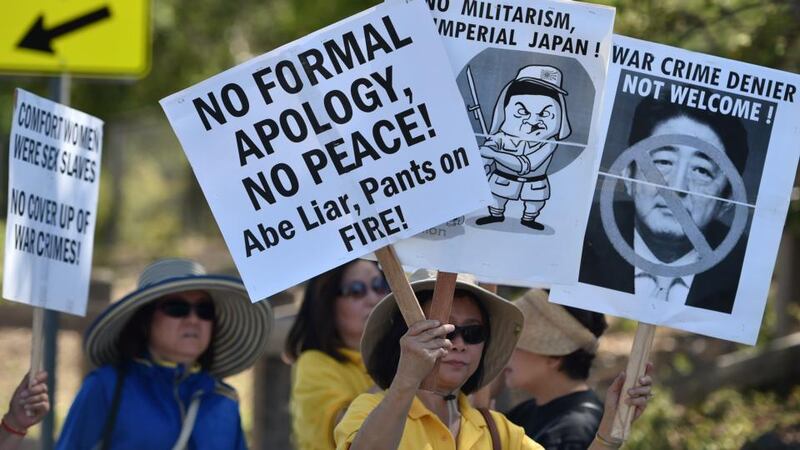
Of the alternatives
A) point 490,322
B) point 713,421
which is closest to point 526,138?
point 490,322

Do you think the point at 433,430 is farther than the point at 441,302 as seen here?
Yes

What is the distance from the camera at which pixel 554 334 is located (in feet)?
18.0

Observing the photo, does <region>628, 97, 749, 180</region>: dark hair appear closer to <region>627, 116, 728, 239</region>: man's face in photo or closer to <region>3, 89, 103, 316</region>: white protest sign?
<region>627, 116, 728, 239</region>: man's face in photo

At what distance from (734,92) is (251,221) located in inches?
60.0

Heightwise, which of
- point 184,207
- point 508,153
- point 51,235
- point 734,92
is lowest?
point 184,207

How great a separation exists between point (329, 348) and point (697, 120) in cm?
212

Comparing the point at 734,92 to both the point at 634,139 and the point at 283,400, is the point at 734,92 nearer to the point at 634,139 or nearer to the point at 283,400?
the point at 634,139

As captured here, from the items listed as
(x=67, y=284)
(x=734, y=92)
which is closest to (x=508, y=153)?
(x=734, y=92)

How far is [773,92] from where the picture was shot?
4.37 meters

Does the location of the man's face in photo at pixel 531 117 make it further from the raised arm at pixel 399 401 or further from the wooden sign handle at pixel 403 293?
the raised arm at pixel 399 401

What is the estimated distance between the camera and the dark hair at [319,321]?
235 inches

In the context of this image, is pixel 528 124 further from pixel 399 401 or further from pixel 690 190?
pixel 399 401

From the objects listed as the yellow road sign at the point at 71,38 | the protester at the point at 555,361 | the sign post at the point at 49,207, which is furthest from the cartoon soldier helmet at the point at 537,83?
the yellow road sign at the point at 71,38

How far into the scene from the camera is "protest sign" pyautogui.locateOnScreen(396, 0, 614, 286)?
4.10 metres
